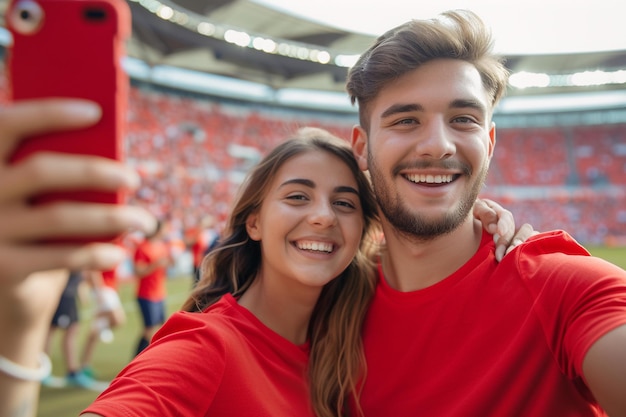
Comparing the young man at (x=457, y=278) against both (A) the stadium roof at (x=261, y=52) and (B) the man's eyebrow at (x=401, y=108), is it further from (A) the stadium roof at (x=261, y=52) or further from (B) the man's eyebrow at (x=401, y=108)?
(A) the stadium roof at (x=261, y=52)

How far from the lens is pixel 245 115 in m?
32.0

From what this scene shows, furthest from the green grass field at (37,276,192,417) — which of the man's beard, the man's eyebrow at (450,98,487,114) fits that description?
the man's eyebrow at (450,98,487,114)

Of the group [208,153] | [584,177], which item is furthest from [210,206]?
[584,177]

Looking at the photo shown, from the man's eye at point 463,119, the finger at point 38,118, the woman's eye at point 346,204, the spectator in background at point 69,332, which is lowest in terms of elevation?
the spectator in background at point 69,332

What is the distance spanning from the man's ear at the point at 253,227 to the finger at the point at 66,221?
1629 millimetres

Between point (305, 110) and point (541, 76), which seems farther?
point (305, 110)

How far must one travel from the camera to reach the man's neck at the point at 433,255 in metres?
1.96

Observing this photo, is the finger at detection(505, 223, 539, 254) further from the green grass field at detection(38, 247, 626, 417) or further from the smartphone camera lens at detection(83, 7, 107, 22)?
the green grass field at detection(38, 247, 626, 417)

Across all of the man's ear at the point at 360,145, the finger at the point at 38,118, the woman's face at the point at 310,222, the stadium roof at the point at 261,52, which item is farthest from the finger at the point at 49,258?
the stadium roof at the point at 261,52

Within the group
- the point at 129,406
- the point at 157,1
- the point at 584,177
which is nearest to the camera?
the point at 129,406

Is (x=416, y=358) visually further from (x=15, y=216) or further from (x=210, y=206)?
(x=210, y=206)

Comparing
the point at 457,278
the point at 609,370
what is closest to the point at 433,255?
the point at 457,278

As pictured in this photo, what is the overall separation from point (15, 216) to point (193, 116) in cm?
2938

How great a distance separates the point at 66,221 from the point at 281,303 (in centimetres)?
155
